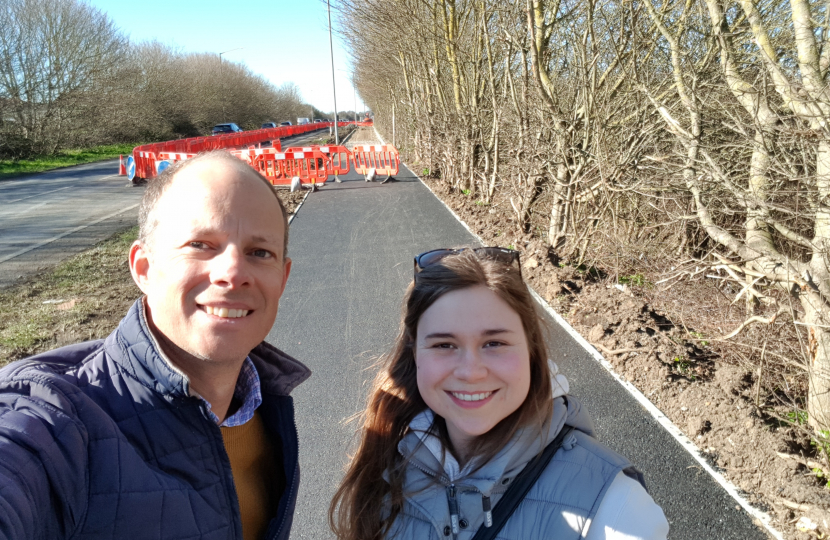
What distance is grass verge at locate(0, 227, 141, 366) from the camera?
5582 mm

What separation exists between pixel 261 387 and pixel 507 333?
828 millimetres

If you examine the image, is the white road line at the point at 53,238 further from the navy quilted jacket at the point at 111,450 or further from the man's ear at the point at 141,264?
the navy quilted jacket at the point at 111,450

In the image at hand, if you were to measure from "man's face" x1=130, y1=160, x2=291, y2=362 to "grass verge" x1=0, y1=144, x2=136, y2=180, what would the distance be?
80.6 ft

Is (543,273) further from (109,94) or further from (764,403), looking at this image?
(109,94)

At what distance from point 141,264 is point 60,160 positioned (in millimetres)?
32468

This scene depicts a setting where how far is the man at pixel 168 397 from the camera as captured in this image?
116 cm

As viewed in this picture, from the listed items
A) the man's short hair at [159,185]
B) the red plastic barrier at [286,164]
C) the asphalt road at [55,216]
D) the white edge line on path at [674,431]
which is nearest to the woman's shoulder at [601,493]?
the man's short hair at [159,185]

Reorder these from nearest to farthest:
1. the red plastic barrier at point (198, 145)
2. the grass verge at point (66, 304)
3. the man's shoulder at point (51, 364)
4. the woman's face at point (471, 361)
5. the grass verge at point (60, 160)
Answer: the man's shoulder at point (51, 364) < the woman's face at point (471, 361) < the grass verge at point (66, 304) < the red plastic barrier at point (198, 145) < the grass verge at point (60, 160)

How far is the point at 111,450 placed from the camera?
123cm

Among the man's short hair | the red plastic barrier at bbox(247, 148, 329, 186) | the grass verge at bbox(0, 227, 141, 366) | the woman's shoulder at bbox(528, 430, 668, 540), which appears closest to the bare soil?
the woman's shoulder at bbox(528, 430, 668, 540)

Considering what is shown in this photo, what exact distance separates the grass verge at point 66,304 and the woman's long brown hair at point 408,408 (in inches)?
177

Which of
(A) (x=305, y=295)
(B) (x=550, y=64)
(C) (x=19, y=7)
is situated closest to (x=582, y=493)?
(A) (x=305, y=295)

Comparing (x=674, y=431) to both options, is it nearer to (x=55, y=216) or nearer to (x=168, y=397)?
(x=168, y=397)

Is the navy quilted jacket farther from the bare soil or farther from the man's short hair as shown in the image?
the bare soil
